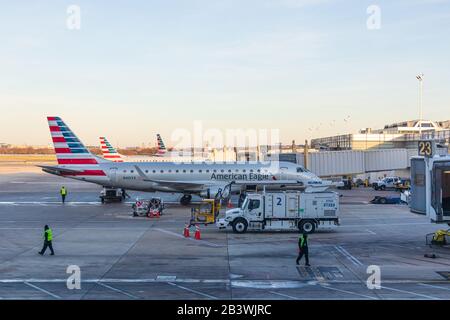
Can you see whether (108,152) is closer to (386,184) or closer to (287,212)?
(386,184)

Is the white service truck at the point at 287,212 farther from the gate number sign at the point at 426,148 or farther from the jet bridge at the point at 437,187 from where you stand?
the gate number sign at the point at 426,148

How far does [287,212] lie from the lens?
3073 cm

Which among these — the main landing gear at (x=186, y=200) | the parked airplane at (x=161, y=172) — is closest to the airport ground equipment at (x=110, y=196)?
the parked airplane at (x=161, y=172)

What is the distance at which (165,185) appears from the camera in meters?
48.2

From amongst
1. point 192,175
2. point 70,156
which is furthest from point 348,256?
point 70,156

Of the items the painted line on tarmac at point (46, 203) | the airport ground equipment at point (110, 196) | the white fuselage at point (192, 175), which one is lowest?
the painted line on tarmac at point (46, 203)

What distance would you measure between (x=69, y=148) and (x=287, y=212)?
2692 cm

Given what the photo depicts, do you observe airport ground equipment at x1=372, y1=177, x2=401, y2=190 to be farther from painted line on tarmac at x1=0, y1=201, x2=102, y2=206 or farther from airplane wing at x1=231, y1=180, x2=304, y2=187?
painted line on tarmac at x1=0, y1=201, x2=102, y2=206

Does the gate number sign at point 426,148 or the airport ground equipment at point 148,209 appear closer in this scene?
the gate number sign at point 426,148

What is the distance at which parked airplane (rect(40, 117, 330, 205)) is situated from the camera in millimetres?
48312

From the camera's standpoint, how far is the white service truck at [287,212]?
3062 cm

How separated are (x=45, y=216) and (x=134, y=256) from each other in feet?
63.2
